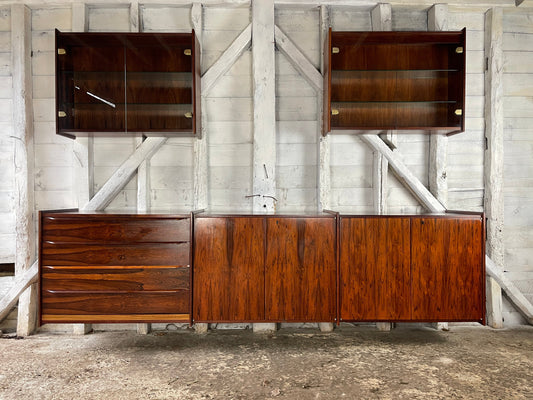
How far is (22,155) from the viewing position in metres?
2.92

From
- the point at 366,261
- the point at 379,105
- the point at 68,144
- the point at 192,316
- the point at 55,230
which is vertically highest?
the point at 379,105

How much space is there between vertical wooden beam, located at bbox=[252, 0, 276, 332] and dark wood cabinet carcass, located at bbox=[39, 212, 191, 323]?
86 centimetres

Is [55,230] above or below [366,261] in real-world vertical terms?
above

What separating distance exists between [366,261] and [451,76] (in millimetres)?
1699

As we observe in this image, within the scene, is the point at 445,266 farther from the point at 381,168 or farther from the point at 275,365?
the point at 275,365

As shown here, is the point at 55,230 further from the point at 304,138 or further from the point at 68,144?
the point at 304,138

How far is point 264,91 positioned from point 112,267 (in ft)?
5.93

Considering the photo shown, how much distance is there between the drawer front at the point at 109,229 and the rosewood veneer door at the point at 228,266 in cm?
18

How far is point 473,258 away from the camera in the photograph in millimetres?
2434

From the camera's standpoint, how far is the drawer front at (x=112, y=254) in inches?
93.3

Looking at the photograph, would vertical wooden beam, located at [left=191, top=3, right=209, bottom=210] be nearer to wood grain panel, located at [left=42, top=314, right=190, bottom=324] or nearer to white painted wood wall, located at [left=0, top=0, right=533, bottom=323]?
white painted wood wall, located at [left=0, top=0, right=533, bottom=323]

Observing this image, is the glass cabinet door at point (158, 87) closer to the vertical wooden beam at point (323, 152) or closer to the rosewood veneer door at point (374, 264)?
the vertical wooden beam at point (323, 152)

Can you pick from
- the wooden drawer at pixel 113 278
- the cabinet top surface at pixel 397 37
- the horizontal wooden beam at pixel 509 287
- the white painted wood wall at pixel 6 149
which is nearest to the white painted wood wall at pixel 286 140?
the white painted wood wall at pixel 6 149

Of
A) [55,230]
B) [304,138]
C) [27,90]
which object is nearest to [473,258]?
[304,138]
